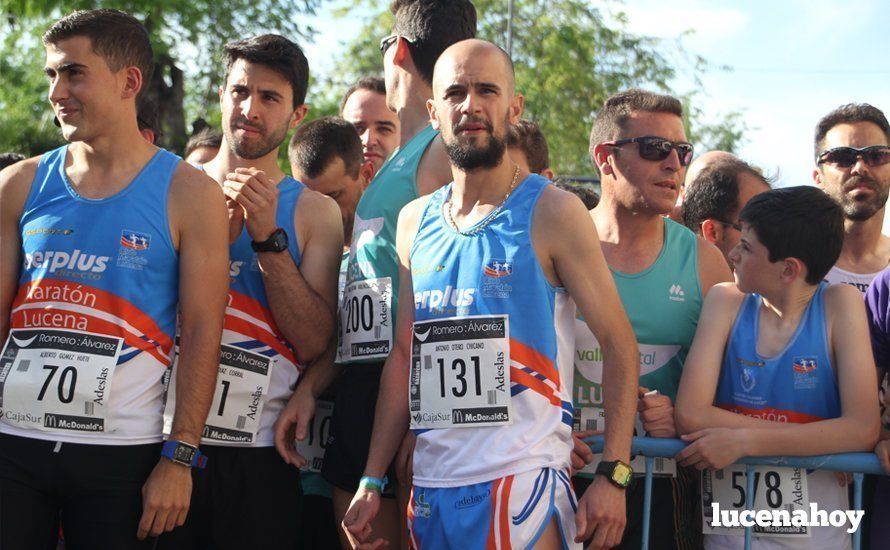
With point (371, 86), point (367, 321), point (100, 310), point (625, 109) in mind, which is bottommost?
point (100, 310)

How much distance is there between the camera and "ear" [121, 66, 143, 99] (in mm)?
3738

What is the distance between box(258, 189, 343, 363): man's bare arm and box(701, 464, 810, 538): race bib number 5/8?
159cm

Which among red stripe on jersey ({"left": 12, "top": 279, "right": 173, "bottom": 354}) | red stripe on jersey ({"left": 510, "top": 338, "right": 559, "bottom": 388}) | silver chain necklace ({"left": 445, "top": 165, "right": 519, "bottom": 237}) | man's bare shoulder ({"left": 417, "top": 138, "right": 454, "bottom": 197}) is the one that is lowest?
red stripe on jersey ({"left": 510, "top": 338, "right": 559, "bottom": 388})

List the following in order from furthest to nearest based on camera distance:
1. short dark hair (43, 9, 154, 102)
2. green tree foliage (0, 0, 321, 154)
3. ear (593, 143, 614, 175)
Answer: green tree foliage (0, 0, 321, 154) → ear (593, 143, 614, 175) → short dark hair (43, 9, 154, 102)

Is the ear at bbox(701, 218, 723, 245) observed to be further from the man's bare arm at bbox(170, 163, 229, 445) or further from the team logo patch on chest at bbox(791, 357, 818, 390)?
the man's bare arm at bbox(170, 163, 229, 445)

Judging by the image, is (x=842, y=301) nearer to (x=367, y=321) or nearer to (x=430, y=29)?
(x=367, y=321)

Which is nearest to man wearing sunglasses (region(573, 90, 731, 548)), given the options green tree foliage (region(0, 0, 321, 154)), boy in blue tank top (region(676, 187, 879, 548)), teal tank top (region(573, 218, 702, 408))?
teal tank top (region(573, 218, 702, 408))

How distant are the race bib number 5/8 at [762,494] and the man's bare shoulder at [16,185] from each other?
2682 millimetres

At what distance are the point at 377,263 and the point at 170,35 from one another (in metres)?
13.2

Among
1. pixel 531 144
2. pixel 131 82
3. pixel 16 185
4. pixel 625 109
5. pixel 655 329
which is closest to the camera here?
pixel 16 185

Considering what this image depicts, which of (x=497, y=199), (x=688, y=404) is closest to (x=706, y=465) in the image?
(x=688, y=404)

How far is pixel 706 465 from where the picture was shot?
3.53 m

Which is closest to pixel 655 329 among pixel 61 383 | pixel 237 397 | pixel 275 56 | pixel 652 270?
pixel 652 270

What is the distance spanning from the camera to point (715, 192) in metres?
4.93
